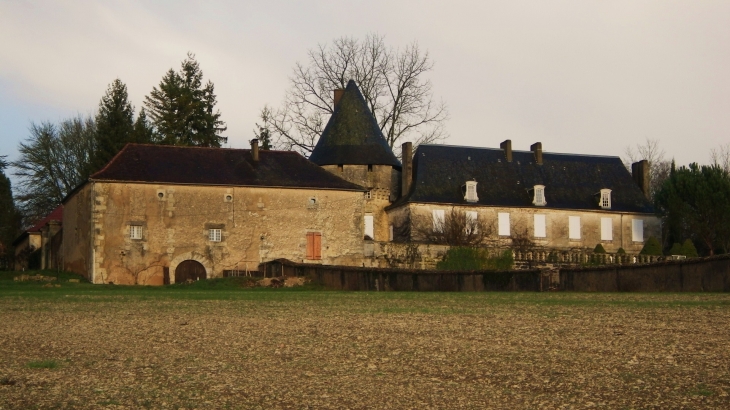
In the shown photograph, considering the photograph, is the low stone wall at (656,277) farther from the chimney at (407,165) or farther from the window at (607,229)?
the window at (607,229)

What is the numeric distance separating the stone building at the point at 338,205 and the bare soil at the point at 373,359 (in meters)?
24.8

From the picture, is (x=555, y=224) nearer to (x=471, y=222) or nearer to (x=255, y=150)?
(x=471, y=222)

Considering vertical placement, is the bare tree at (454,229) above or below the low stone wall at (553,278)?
above

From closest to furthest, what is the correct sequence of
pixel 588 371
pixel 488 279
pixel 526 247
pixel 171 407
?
pixel 171 407
pixel 588 371
pixel 488 279
pixel 526 247

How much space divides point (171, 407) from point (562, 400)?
3123mm

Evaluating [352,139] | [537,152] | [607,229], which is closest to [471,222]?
[352,139]

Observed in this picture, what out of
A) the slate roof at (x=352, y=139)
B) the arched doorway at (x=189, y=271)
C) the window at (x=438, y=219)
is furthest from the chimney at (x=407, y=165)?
the arched doorway at (x=189, y=271)

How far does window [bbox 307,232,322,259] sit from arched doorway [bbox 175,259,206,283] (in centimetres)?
486

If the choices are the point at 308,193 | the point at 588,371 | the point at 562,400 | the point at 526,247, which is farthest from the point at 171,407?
the point at 526,247

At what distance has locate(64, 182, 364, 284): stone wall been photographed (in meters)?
39.6

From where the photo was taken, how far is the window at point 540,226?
161 feet

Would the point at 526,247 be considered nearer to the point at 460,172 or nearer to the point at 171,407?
the point at 460,172

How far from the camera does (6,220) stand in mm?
49688

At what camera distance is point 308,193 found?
42.6 m
